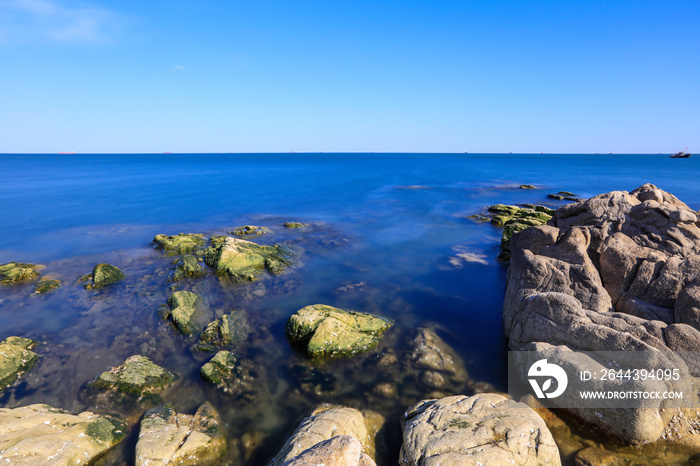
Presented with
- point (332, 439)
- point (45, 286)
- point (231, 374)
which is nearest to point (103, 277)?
point (45, 286)

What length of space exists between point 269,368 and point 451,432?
24.2 ft

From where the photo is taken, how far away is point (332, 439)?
7.09 m

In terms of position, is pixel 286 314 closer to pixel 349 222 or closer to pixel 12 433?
pixel 12 433

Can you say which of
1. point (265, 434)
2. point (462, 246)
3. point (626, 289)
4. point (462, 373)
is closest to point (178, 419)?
point (265, 434)

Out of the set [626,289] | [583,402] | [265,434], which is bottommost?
[265,434]

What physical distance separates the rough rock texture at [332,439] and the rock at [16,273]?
22891 millimetres

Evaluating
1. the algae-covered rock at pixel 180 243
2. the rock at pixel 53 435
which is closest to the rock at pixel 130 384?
the rock at pixel 53 435

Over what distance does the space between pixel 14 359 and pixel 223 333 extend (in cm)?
762

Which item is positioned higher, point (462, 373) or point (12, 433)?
point (12, 433)

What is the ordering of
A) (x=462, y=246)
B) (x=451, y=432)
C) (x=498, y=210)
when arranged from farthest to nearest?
(x=498, y=210), (x=462, y=246), (x=451, y=432)

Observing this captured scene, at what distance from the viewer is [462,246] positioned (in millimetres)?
28109

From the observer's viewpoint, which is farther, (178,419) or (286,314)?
(286,314)

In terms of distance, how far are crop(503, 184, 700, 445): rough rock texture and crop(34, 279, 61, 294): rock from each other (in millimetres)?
25459

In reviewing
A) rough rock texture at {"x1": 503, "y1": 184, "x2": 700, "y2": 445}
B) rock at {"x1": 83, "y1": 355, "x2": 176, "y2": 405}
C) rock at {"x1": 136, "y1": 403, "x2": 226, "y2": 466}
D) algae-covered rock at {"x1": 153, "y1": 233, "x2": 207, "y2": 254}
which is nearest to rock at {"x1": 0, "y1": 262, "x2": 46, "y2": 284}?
algae-covered rock at {"x1": 153, "y1": 233, "x2": 207, "y2": 254}
